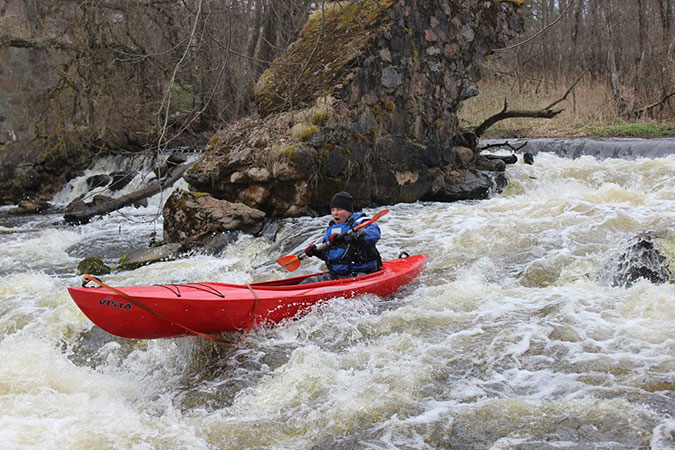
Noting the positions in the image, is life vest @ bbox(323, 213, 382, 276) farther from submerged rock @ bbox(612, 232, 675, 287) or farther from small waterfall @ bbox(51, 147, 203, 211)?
small waterfall @ bbox(51, 147, 203, 211)

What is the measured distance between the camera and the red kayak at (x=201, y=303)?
142 inches

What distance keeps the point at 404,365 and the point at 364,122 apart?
5.17 m

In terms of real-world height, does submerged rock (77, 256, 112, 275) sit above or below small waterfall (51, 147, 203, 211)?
below

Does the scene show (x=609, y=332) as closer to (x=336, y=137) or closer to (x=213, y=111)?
(x=336, y=137)

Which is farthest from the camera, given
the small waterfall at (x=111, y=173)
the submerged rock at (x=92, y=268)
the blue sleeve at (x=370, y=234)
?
the small waterfall at (x=111, y=173)

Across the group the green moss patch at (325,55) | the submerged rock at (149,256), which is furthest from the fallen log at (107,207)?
the submerged rock at (149,256)

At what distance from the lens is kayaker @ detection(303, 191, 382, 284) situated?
5190 mm

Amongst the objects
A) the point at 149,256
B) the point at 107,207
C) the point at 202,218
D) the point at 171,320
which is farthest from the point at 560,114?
the point at 171,320

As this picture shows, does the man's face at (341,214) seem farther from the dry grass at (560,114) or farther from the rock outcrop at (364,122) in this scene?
the dry grass at (560,114)

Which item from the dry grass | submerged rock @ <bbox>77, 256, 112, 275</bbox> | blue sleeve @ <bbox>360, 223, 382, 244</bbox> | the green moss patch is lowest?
submerged rock @ <bbox>77, 256, 112, 275</bbox>

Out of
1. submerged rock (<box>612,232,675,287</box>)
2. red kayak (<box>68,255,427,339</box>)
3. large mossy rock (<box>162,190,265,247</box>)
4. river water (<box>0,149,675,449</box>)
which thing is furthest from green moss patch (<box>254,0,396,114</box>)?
submerged rock (<box>612,232,675,287</box>)

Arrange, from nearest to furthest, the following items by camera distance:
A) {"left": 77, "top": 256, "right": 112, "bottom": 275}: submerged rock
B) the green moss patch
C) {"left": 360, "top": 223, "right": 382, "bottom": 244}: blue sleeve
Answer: {"left": 360, "top": 223, "right": 382, "bottom": 244}: blue sleeve, {"left": 77, "top": 256, "right": 112, "bottom": 275}: submerged rock, the green moss patch

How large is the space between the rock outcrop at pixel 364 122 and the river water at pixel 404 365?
5.93ft

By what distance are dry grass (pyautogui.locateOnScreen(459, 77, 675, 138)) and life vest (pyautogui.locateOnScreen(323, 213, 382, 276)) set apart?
8.26 m
